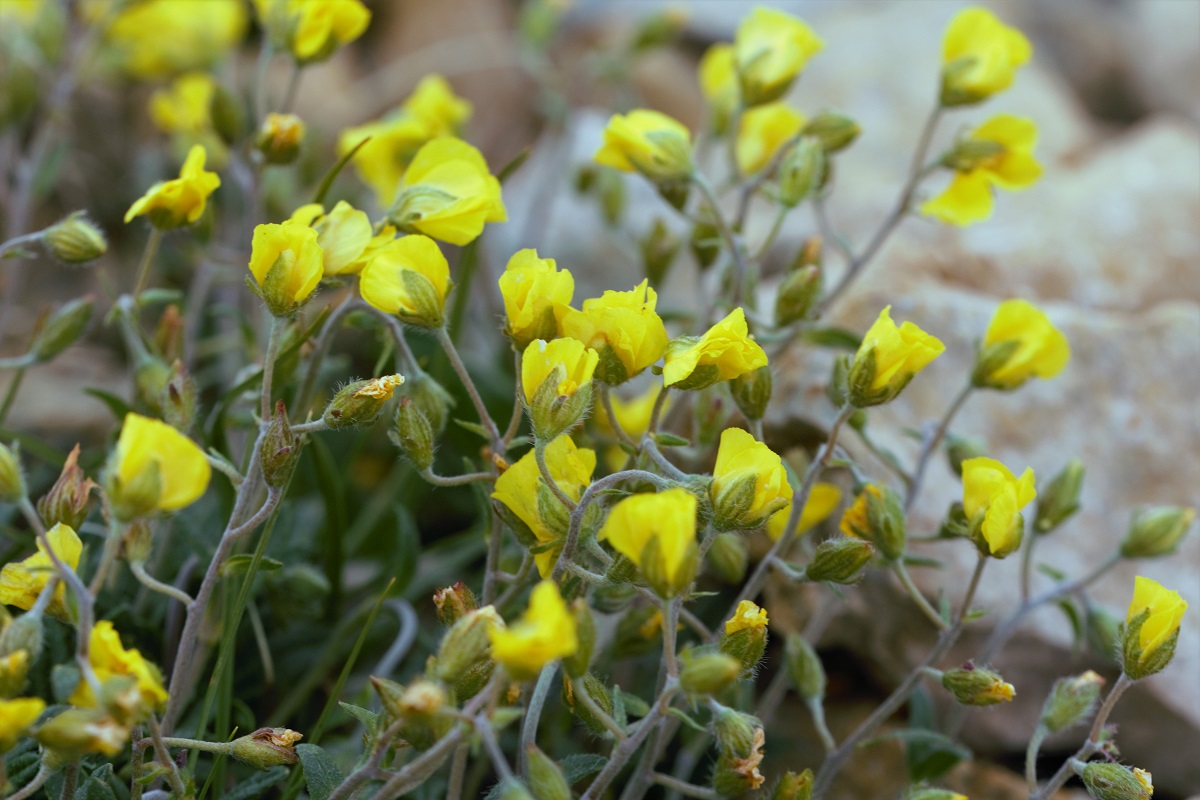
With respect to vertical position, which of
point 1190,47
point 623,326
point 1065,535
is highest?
point 623,326

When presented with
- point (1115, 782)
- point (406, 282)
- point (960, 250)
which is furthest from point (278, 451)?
point (960, 250)

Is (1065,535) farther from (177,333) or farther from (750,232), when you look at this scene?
(177,333)

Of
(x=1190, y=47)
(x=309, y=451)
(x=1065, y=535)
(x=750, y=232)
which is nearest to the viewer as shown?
(x=309, y=451)

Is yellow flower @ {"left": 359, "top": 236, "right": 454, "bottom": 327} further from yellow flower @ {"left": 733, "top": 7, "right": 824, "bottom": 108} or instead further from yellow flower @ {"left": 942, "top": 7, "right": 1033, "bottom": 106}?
yellow flower @ {"left": 942, "top": 7, "right": 1033, "bottom": 106}

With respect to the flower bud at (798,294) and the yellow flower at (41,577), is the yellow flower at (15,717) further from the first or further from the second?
the flower bud at (798,294)

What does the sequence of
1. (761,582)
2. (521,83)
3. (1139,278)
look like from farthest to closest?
(521,83) → (1139,278) → (761,582)

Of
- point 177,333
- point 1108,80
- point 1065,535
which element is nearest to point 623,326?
point 177,333
